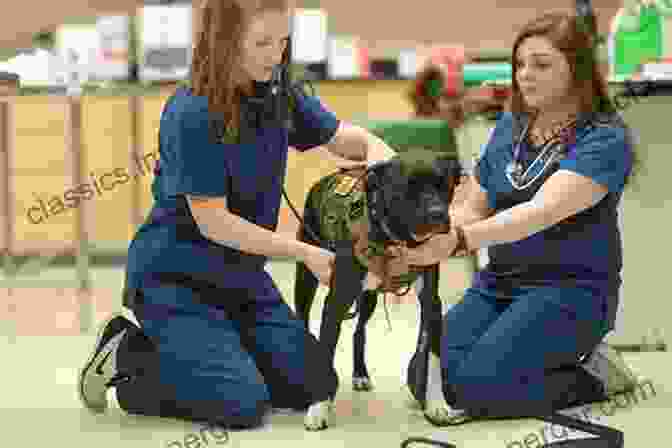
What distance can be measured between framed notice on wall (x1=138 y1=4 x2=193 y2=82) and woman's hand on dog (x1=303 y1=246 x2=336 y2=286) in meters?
3.53

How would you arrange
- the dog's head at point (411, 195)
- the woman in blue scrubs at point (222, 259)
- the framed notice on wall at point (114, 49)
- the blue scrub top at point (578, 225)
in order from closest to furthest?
the dog's head at point (411, 195)
the woman in blue scrubs at point (222, 259)
the blue scrub top at point (578, 225)
the framed notice on wall at point (114, 49)

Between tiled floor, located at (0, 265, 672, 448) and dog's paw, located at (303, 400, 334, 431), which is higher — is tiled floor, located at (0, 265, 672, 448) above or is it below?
below

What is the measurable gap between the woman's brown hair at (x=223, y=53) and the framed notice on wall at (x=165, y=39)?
3.36 meters

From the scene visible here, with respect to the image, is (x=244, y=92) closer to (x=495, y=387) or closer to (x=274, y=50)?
(x=274, y=50)

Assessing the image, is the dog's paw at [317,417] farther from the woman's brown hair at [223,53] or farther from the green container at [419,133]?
the green container at [419,133]

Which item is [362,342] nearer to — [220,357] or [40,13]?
[220,357]

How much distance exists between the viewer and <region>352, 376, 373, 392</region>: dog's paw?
260cm

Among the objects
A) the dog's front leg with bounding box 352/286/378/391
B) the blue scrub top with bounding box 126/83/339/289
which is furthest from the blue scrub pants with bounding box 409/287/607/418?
the blue scrub top with bounding box 126/83/339/289

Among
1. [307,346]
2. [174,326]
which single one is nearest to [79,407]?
[174,326]

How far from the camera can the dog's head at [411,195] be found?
1.94 meters

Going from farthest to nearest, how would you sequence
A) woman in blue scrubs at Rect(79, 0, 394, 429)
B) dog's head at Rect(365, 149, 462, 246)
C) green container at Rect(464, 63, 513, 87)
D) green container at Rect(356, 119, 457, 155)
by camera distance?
1. green container at Rect(356, 119, 457, 155)
2. green container at Rect(464, 63, 513, 87)
3. woman in blue scrubs at Rect(79, 0, 394, 429)
4. dog's head at Rect(365, 149, 462, 246)

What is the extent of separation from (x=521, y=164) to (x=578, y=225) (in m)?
→ 0.20

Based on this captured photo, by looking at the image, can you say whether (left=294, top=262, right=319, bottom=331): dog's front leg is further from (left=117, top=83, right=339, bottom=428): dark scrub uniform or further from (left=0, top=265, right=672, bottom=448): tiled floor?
(left=0, top=265, right=672, bottom=448): tiled floor

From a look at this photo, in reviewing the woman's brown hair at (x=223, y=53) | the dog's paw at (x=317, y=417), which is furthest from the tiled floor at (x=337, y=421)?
the woman's brown hair at (x=223, y=53)
